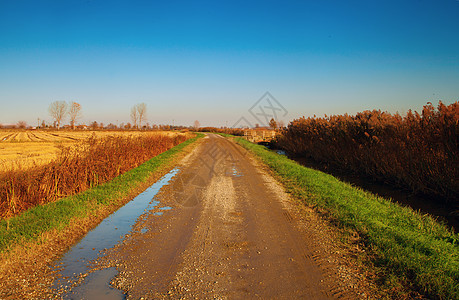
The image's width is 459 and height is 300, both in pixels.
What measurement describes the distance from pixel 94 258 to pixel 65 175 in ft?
15.1

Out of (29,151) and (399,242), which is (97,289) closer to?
(399,242)

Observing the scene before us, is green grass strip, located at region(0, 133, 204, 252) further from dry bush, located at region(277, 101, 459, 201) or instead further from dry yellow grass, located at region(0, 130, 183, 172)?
dry bush, located at region(277, 101, 459, 201)

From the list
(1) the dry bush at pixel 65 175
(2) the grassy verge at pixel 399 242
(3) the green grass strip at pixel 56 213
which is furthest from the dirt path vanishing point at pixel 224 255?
(1) the dry bush at pixel 65 175

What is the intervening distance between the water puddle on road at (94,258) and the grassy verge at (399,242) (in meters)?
3.89

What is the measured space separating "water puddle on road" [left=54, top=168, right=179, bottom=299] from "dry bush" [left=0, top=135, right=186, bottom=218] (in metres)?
2.10

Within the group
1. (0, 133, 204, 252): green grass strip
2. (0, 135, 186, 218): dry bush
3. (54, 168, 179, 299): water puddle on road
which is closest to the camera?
(54, 168, 179, 299): water puddle on road

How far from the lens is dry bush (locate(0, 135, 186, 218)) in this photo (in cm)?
626

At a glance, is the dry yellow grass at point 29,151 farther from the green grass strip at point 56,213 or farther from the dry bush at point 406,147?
the dry bush at point 406,147

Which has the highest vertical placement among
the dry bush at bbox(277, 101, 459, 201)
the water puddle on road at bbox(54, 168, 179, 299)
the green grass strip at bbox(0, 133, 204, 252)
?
the dry bush at bbox(277, 101, 459, 201)

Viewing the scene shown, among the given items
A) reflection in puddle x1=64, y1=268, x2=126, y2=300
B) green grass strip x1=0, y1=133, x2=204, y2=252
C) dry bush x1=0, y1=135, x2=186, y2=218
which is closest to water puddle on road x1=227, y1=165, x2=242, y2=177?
green grass strip x1=0, y1=133, x2=204, y2=252

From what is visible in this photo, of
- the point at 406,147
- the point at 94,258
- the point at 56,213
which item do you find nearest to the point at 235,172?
the point at 406,147

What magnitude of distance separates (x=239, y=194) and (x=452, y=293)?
599cm

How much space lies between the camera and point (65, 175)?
792 cm

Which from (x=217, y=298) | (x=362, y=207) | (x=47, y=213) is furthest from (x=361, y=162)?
(x=47, y=213)
